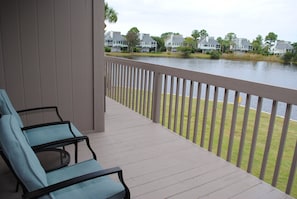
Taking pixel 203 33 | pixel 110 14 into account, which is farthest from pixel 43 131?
pixel 110 14

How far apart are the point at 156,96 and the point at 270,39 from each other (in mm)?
1844

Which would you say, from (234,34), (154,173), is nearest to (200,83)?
(234,34)

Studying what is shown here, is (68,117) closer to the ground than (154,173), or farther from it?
farther from it

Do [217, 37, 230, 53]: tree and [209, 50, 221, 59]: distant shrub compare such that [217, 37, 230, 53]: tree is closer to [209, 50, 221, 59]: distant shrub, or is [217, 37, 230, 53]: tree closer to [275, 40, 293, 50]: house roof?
[209, 50, 221, 59]: distant shrub

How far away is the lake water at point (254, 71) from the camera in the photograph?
2.04 meters

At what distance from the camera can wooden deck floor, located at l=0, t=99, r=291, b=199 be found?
2.07m

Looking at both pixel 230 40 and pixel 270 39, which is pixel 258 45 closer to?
pixel 270 39

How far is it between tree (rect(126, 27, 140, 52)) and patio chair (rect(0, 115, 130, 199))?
246cm

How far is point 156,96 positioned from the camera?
3.76m

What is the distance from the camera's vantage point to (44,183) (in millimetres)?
1194

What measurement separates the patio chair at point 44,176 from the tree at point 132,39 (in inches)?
96.8

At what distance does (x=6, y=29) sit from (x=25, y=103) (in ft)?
2.86

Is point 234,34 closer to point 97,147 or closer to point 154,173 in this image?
point 154,173

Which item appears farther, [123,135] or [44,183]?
[123,135]
